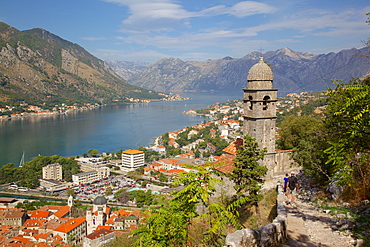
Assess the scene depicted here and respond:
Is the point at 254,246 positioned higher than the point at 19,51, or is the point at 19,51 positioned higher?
the point at 19,51

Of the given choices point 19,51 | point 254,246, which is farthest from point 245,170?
point 19,51

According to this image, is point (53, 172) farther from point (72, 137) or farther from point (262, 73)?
point (262, 73)

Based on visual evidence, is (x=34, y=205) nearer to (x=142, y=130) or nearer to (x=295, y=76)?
(x=142, y=130)

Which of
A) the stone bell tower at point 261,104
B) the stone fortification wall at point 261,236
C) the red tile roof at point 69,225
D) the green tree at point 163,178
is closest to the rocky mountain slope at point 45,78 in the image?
A: the green tree at point 163,178

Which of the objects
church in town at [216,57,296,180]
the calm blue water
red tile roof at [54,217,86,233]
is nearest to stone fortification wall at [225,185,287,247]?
church in town at [216,57,296,180]

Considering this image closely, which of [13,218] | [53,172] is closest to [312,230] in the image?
[13,218]

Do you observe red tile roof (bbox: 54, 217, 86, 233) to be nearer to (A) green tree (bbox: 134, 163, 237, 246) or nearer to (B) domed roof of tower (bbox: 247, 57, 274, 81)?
(B) domed roof of tower (bbox: 247, 57, 274, 81)

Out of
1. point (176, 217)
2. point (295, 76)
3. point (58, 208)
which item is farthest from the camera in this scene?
point (295, 76)

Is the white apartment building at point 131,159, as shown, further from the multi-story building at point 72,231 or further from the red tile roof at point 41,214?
the multi-story building at point 72,231
